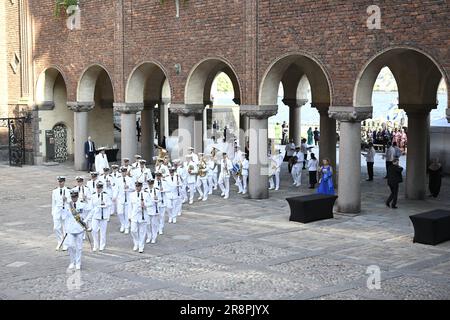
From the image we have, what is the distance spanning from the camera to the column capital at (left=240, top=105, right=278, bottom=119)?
76.2 feet

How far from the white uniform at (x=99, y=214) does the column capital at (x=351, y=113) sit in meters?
7.81

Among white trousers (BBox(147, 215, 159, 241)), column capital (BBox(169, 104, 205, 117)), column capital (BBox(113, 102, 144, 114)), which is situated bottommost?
white trousers (BBox(147, 215, 159, 241))

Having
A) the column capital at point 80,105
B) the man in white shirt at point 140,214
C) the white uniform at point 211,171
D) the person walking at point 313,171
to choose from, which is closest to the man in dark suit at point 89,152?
the column capital at point 80,105

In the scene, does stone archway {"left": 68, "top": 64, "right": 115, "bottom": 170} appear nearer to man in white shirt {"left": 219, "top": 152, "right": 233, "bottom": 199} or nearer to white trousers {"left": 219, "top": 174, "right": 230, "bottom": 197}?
man in white shirt {"left": 219, "top": 152, "right": 233, "bottom": 199}

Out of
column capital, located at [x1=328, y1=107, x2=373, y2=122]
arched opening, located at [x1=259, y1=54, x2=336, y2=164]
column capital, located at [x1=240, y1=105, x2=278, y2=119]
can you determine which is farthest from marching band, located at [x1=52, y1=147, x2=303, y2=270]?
column capital, located at [x1=328, y1=107, x2=373, y2=122]

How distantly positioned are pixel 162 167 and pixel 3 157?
57.1 ft

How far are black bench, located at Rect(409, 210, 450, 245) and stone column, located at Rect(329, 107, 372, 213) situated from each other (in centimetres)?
366

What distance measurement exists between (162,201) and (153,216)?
3.10 ft

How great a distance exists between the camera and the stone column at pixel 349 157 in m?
20.6

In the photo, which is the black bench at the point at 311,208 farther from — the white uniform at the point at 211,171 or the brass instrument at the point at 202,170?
the white uniform at the point at 211,171

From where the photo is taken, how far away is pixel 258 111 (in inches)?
914

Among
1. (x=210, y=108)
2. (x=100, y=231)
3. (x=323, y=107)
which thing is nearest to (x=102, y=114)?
(x=210, y=108)

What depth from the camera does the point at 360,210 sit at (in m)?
21.4

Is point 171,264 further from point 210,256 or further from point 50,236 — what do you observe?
point 50,236
